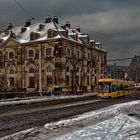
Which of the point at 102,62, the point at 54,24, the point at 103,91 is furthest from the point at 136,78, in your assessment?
the point at 103,91

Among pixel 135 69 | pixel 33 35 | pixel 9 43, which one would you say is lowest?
pixel 135 69

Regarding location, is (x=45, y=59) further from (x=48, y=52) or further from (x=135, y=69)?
(x=135, y=69)

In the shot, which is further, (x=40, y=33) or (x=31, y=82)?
(x=40, y=33)

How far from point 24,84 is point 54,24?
13.9 m

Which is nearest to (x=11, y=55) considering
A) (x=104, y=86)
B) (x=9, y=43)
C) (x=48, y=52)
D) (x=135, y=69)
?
(x=9, y=43)

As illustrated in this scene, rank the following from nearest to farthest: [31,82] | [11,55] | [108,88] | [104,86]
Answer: [108,88] → [104,86] → [31,82] → [11,55]

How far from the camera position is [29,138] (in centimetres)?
1273

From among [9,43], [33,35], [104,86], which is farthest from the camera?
[9,43]

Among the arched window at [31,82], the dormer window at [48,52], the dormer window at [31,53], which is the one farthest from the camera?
the dormer window at [31,53]

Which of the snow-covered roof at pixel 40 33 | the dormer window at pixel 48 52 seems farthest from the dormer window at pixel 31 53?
the dormer window at pixel 48 52

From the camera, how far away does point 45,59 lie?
2788 inches

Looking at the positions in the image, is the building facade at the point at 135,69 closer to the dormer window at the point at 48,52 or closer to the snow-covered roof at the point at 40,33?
the snow-covered roof at the point at 40,33

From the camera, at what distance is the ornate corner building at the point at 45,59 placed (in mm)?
69375

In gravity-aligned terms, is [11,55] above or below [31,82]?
above
